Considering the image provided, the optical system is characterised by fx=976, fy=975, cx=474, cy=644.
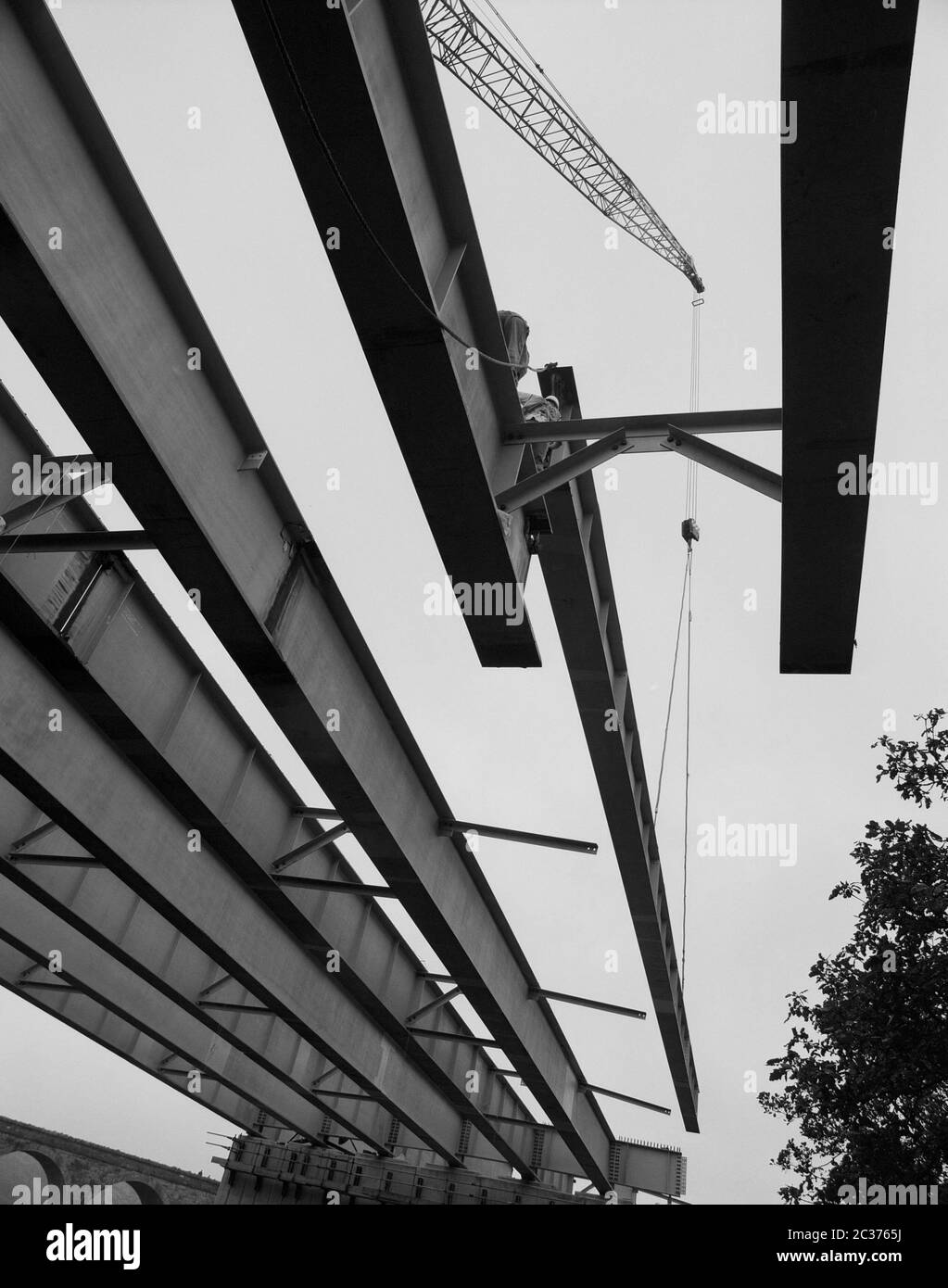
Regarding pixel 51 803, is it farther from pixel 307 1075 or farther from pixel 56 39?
pixel 307 1075

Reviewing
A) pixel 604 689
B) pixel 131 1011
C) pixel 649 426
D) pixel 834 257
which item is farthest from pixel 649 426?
pixel 131 1011

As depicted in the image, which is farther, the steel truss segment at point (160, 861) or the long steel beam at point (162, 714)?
the steel truss segment at point (160, 861)

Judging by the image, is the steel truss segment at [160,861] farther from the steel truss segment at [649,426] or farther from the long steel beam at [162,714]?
the steel truss segment at [649,426]

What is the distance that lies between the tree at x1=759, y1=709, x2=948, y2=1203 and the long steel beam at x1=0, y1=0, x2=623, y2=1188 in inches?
199

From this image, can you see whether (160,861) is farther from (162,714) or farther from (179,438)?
(179,438)

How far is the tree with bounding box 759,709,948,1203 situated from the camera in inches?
367

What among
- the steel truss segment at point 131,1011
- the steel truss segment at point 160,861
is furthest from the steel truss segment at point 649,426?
the steel truss segment at point 131,1011

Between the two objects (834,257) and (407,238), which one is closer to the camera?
(834,257)

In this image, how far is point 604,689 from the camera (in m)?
10.2

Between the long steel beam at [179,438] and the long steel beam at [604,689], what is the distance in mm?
2255

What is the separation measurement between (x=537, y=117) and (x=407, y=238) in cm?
3090

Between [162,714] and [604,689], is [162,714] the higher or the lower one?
the lower one

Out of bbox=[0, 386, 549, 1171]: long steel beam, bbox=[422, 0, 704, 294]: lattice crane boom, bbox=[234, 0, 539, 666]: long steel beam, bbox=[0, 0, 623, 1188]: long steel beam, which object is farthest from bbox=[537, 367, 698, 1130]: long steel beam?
bbox=[422, 0, 704, 294]: lattice crane boom

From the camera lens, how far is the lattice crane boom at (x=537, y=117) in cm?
2992
